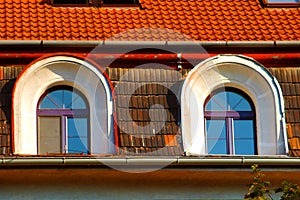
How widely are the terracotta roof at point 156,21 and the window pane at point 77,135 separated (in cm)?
162

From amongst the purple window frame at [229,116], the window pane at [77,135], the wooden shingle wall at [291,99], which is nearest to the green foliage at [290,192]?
the wooden shingle wall at [291,99]

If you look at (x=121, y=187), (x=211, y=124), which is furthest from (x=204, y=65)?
(x=121, y=187)

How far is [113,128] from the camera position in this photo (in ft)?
84.9

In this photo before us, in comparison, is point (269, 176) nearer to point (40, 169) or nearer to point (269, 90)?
point (269, 90)

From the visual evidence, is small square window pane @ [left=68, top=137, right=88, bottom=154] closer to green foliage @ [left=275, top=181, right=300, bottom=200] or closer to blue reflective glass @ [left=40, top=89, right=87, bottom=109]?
blue reflective glass @ [left=40, top=89, right=87, bottom=109]

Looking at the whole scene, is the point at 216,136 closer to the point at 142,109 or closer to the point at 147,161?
the point at 142,109

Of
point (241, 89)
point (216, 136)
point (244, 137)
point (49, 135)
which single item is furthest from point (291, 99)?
point (49, 135)

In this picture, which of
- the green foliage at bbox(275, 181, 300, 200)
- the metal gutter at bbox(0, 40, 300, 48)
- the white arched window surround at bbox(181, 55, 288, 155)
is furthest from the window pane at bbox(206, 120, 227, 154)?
the green foliage at bbox(275, 181, 300, 200)

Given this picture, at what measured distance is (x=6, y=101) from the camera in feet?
85.1

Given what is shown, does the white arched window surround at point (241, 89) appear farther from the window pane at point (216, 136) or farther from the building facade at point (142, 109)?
the window pane at point (216, 136)

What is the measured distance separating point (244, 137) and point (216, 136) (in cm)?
47

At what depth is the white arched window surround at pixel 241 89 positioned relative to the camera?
26.1m

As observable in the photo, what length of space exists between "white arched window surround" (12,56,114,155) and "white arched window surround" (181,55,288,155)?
1.24m

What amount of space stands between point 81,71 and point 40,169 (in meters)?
2.08
